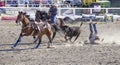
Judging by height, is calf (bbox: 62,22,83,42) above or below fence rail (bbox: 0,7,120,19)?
above

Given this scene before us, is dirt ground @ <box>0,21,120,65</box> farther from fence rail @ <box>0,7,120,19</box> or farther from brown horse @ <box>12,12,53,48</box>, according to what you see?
fence rail @ <box>0,7,120,19</box>

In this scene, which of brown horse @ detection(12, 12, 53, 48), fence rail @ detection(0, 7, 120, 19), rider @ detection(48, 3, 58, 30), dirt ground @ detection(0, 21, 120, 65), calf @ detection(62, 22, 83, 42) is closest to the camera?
dirt ground @ detection(0, 21, 120, 65)

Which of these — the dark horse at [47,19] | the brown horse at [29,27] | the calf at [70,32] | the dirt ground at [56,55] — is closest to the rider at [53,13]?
the dark horse at [47,19]

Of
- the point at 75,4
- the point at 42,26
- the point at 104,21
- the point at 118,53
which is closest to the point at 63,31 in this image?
the point at 42,26

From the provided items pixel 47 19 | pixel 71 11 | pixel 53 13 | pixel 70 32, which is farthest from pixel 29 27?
pixel 71 11

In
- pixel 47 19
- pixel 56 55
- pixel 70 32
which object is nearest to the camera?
pixel 56 55

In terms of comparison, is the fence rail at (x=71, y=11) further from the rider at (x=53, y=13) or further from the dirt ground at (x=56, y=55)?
the rider at (x=53, y=13)

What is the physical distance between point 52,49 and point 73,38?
205 inches

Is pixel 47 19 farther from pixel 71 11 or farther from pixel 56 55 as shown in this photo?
pixel 71 11

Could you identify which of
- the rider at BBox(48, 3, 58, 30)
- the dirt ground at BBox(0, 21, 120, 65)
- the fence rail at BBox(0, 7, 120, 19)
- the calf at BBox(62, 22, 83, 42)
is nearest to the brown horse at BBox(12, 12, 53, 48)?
the dirt ground at BBox(0, 21, 120, 65)

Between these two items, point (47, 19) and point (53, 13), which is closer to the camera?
point (47, 19)

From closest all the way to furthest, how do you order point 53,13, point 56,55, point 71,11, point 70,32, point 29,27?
point 56,55 < point 29,27 < point 53,13 < point 70,32 < point 71,11

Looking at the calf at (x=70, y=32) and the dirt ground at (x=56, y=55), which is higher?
the dirt ground at (x=56, y=55)

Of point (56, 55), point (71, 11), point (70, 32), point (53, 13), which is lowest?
point (71, 11)
